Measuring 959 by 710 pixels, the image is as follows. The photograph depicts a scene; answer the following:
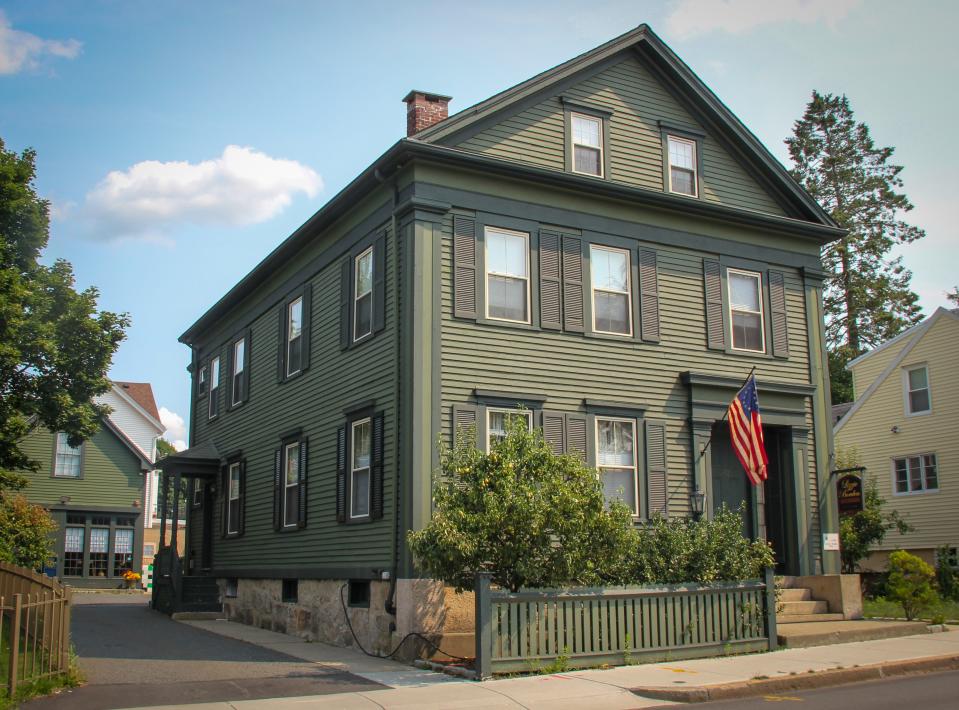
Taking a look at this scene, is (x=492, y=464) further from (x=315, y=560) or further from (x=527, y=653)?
(x=315, y=560)

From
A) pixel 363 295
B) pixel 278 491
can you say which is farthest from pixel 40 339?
pixel 363 295

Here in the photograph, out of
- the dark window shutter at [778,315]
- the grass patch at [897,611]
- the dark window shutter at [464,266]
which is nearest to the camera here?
the dark window shutter at [464,266]

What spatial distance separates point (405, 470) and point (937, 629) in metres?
9.55

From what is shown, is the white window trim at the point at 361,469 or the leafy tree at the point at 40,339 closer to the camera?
the white window trim at the point at 361,469

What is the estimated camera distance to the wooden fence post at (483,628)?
12812mm

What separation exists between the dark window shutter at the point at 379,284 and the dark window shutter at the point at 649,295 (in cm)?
494

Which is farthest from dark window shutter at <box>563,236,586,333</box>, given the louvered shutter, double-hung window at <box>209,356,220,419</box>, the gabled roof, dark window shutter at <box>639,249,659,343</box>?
double-hung window at <box>209,356,220,419</box>

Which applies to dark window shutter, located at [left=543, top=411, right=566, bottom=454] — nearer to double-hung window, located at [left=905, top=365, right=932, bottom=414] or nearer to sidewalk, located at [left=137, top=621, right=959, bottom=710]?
sidewalk, located at [left=137, top=621, right=959, bottom=710]

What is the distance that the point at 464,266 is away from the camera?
17125mm

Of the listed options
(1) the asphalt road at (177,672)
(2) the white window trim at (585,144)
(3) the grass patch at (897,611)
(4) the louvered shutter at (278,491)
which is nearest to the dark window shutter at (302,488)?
(4) the louvered shutter at (278,491)

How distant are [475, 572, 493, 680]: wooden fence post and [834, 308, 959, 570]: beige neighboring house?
2291cm

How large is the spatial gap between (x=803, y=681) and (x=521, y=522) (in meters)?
4.06

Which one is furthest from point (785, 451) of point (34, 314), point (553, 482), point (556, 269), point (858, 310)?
point (858, 310)

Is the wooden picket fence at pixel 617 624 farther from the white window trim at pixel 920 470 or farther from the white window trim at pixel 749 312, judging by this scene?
the white window trim at pixel 920 470
